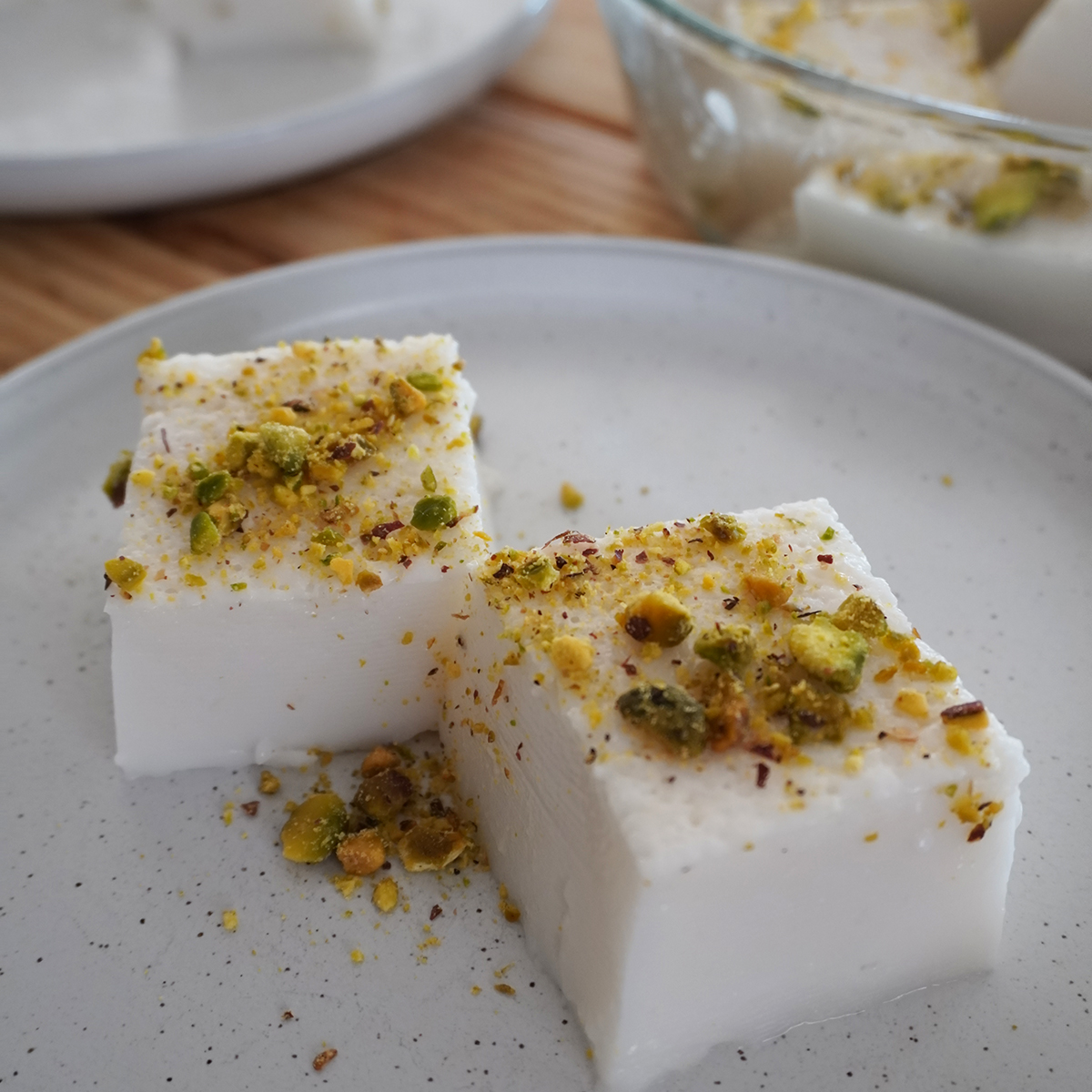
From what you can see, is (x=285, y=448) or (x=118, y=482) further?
(x=118, y=482)

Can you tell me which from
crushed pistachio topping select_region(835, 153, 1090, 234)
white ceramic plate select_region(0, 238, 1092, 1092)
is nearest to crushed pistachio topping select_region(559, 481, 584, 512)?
white ceramic plate select_region(0, 238, 1092, 1092)

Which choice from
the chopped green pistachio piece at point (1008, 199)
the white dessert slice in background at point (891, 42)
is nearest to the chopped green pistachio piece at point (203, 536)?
the chopped green pistachio piece at point (1008, 199)

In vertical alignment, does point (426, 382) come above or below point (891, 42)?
below

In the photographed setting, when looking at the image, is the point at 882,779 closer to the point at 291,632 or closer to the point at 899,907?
the point at 899,907

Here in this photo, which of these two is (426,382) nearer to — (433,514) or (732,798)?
(433,514)

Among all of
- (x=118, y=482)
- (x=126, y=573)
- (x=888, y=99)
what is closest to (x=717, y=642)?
(x=126, y=573)
